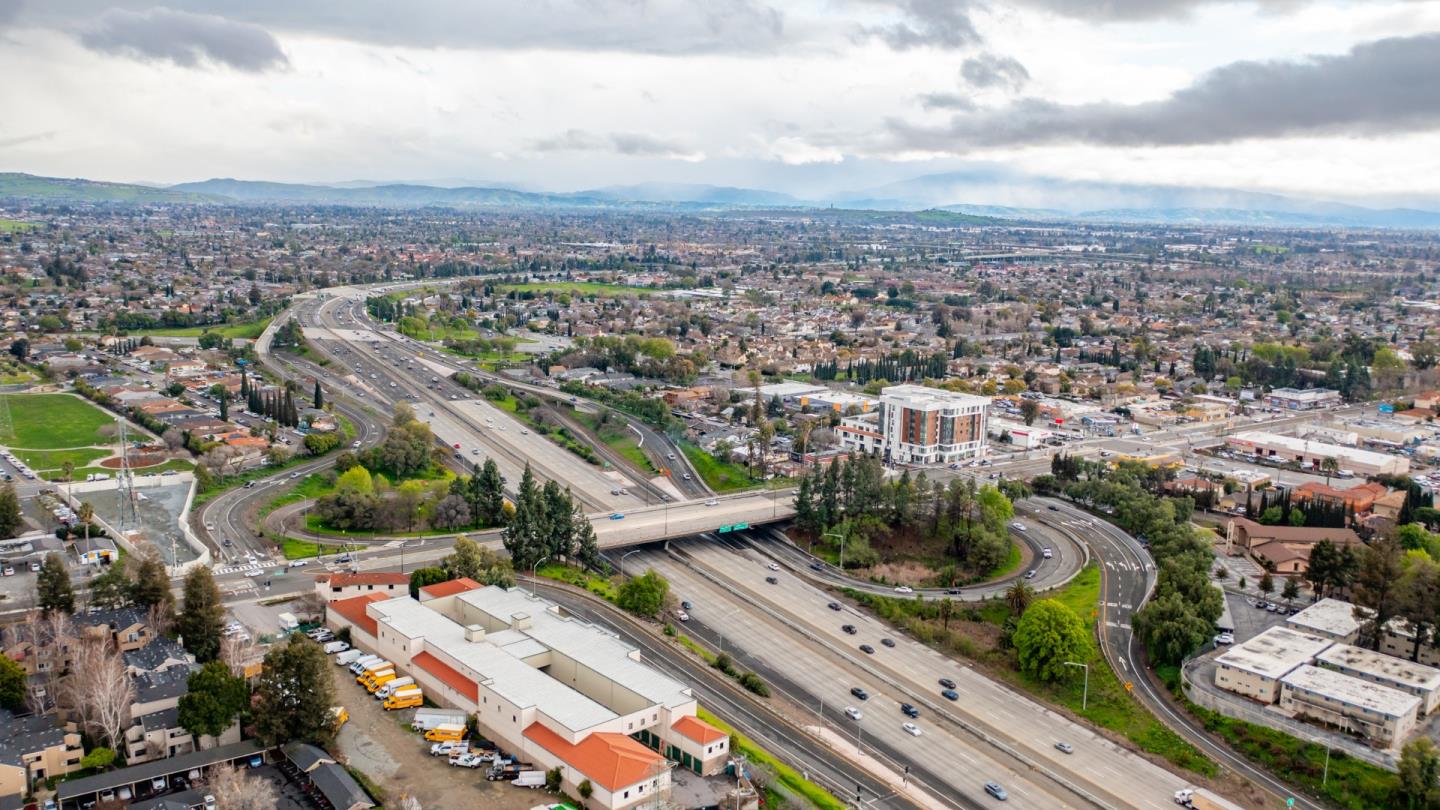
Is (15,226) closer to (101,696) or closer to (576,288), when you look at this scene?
(576,288)

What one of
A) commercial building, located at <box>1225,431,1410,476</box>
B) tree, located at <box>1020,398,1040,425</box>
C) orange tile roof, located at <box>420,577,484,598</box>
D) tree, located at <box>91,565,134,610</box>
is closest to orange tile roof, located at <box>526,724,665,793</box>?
orange tile roof, located at <box>420,577,484,598</box>

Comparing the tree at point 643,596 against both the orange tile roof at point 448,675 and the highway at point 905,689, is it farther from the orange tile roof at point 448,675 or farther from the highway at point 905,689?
the orange tile roof at point 448,675

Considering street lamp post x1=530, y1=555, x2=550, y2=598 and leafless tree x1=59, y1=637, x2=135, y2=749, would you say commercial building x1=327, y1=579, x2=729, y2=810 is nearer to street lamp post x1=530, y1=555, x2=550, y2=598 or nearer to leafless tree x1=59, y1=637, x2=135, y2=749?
street lamp post x1=530, y1=555, x2=550, y2=598

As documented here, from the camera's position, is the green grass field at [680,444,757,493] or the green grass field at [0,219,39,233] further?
the green grass field at [0,219,39,233]

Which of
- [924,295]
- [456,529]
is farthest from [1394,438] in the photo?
[924,295]

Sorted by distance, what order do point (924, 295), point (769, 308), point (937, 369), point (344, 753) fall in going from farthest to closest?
1. point (924, 295)
2. point (769, 308)
3. point (937, 369)
4. point (344, 753)

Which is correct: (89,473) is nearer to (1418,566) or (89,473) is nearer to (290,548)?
(290,548)
